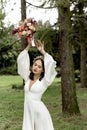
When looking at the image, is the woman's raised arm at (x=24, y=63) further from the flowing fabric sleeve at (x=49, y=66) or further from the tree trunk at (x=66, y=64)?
the tree trunk at (x=66, y=64)

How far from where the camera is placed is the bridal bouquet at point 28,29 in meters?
7.70

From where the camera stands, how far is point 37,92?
24.8ft

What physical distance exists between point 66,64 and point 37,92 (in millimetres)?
5998

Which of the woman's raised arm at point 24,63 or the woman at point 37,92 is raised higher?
the woman's raised arm at point 24,63

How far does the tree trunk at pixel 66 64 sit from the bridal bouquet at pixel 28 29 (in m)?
5.56

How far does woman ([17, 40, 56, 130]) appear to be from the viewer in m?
7.56

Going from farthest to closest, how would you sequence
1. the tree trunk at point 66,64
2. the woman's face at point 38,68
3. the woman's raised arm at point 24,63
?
the tree trunk at point 66,64
the woman's raised arm at point 24,63
the woman's face at point 38,68

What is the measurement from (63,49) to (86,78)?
12.7 metres

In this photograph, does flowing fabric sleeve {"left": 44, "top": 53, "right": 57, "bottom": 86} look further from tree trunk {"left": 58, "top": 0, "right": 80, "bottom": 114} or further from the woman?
tree trunk {"left": 58, "top": 0, "right": 80, "bottom": 114}

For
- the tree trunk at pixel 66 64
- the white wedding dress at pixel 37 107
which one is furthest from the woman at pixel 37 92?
the tree trunk at pixel 66 64

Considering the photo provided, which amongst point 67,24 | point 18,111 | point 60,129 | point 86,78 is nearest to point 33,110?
point 60,129

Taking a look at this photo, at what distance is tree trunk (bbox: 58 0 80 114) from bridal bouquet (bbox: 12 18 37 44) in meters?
5.56

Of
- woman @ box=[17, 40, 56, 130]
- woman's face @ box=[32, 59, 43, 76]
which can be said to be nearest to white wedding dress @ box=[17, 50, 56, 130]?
woman @ box=[17, 40, 56, 130]

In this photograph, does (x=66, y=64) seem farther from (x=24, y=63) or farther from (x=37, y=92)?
(x=37, y=92)
